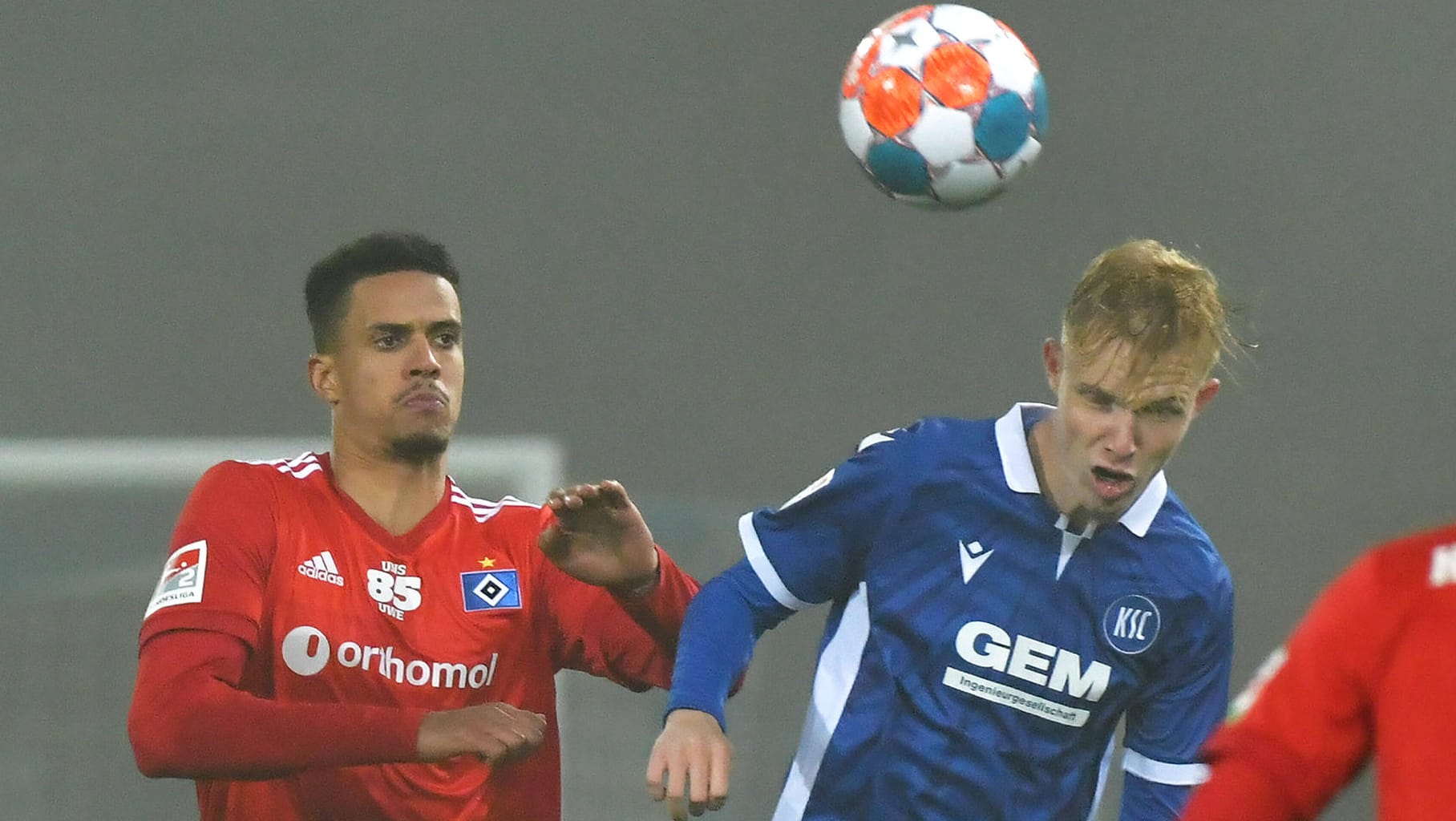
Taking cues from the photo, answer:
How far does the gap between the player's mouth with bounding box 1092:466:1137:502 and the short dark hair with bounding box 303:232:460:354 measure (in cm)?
107

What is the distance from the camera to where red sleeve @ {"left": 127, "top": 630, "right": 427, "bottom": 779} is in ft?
7.27

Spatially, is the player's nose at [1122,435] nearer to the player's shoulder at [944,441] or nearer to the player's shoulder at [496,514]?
the player's shoulder at [944,441]

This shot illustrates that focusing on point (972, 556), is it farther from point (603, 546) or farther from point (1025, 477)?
point (603, 546)

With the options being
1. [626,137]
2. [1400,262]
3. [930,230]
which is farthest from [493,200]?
[1400,262]

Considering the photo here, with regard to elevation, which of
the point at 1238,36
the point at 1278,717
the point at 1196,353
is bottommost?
the point at 1278,717

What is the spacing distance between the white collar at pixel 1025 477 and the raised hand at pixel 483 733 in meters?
0.61

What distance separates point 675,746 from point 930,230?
3.37 m

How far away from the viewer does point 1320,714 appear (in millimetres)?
1196

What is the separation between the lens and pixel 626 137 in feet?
16.6

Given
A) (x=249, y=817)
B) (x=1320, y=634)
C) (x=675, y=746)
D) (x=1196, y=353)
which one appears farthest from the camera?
(x=249, y=817)

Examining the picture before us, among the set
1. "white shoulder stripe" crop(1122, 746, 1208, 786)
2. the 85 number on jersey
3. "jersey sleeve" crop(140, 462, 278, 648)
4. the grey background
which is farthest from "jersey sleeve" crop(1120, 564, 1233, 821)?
the grey background

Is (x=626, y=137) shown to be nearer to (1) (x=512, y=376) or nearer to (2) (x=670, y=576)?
(1) (x=512, y=376)

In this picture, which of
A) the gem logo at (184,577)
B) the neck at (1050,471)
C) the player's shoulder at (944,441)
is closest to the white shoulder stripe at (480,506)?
the gem logo at (184,577)

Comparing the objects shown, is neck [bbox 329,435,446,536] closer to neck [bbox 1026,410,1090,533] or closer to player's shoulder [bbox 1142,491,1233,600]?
neck [bbox 1026,410,1090,533]
